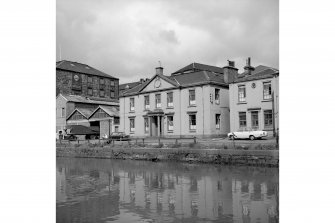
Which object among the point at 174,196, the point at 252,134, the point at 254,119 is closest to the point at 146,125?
the point at 254,119

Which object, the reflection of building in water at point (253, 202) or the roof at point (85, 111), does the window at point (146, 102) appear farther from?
the reflection of building in water at point (253, 202)

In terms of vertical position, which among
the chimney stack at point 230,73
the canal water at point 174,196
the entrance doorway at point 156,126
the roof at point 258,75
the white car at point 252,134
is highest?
the chimney stack at point 230,73

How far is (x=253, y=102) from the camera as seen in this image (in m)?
22.1

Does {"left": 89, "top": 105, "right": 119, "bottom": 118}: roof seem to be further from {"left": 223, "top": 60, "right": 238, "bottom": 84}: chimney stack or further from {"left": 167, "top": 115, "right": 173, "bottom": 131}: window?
{"left": 223, "top": 60, "right": 238, "bottom": 84}: chimney stack

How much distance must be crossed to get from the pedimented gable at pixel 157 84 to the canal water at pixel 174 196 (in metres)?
13.4

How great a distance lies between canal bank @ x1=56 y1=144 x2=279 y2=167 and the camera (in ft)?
44.8

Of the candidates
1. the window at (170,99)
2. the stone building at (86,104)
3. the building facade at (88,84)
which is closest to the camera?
the window at (170,99)

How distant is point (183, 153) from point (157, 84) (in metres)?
11.6

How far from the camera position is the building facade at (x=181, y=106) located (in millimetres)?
24422

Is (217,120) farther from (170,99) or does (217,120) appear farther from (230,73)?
(170,99)

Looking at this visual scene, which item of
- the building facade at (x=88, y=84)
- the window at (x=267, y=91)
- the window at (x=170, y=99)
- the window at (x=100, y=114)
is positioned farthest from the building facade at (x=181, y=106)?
the building facade at (x=88, y=84)

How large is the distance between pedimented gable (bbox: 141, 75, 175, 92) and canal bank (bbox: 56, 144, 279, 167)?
771 centimetres
